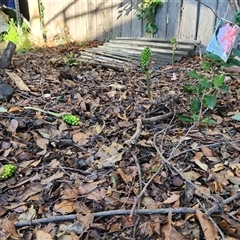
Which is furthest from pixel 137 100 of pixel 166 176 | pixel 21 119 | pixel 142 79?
pixel 166 176

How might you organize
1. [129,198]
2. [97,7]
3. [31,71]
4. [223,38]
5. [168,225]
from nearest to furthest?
1. [168,225]
2. [129,198]
3. [223,38]
4. [31,71]
5. [97,7]

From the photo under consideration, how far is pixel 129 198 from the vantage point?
1061 millimetres

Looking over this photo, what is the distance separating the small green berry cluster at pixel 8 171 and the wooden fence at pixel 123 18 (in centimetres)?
217

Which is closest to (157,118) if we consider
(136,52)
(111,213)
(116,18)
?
(111,213)

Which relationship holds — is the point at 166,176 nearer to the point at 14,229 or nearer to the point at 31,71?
the point at 14,229

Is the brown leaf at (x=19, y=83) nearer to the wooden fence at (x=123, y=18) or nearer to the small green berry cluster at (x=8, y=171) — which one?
the small green berry cluster at (x=8, y=171)

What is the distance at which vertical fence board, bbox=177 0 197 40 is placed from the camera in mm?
3320

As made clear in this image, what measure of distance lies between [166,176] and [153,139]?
10.6 inches

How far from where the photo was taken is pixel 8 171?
3.95 ft

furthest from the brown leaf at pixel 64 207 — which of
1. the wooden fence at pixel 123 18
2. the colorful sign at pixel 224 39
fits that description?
the wooden fence at pixel 123 18

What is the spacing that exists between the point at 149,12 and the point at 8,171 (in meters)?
3.00

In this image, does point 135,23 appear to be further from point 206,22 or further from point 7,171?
point 7,171

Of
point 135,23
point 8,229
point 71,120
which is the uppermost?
point 135,23

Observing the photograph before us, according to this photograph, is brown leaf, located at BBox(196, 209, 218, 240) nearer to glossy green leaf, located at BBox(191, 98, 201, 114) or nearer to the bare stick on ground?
glossy green leaf, located at BBox(191, 98, 201, 114)
